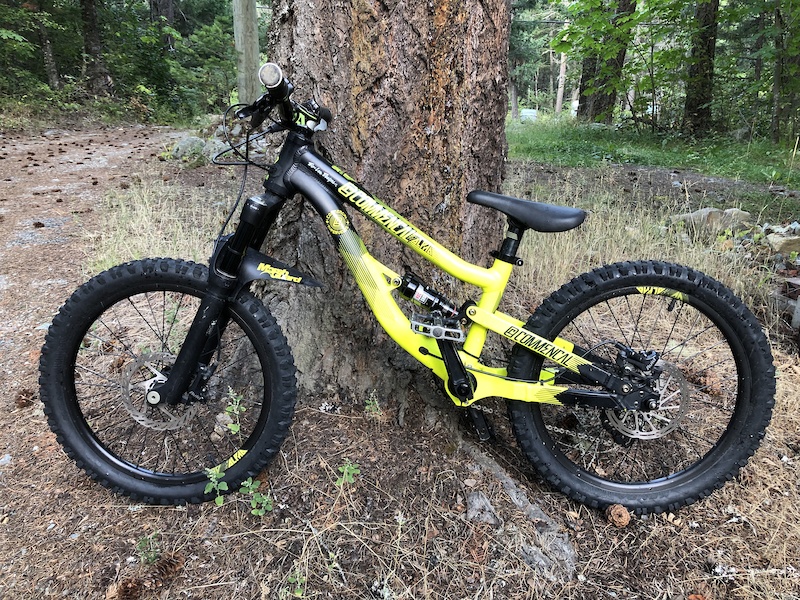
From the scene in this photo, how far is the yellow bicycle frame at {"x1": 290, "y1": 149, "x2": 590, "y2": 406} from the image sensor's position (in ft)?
5.94

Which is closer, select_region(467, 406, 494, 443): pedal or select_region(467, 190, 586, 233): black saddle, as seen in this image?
select_region(467, 190, 586, 233): black saddle

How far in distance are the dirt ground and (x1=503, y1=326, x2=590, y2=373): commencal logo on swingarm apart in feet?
1.62

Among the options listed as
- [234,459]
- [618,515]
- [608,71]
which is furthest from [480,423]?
[608,71]

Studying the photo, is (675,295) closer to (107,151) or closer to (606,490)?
(606,490)

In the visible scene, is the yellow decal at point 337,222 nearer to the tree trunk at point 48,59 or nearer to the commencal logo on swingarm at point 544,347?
the commencal logo on swingarm at point 544,347

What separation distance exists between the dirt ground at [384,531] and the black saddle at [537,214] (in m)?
0.92

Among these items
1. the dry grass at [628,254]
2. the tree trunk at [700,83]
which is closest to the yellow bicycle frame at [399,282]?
the dry grass at [628,254]

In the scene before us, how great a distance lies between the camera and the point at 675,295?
1.94 m

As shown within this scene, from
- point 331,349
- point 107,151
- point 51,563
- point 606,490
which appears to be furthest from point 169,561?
point 107,151

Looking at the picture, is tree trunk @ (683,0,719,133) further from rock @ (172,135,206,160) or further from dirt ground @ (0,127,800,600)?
dirt ground @ (0,127,800,600)

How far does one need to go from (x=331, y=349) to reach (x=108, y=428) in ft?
3.46

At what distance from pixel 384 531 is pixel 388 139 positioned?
1.52 m

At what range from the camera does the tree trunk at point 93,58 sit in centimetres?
1278

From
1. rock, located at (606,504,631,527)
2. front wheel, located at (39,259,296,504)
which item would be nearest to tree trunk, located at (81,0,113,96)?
front wheel, located at (39,259,296,504)
